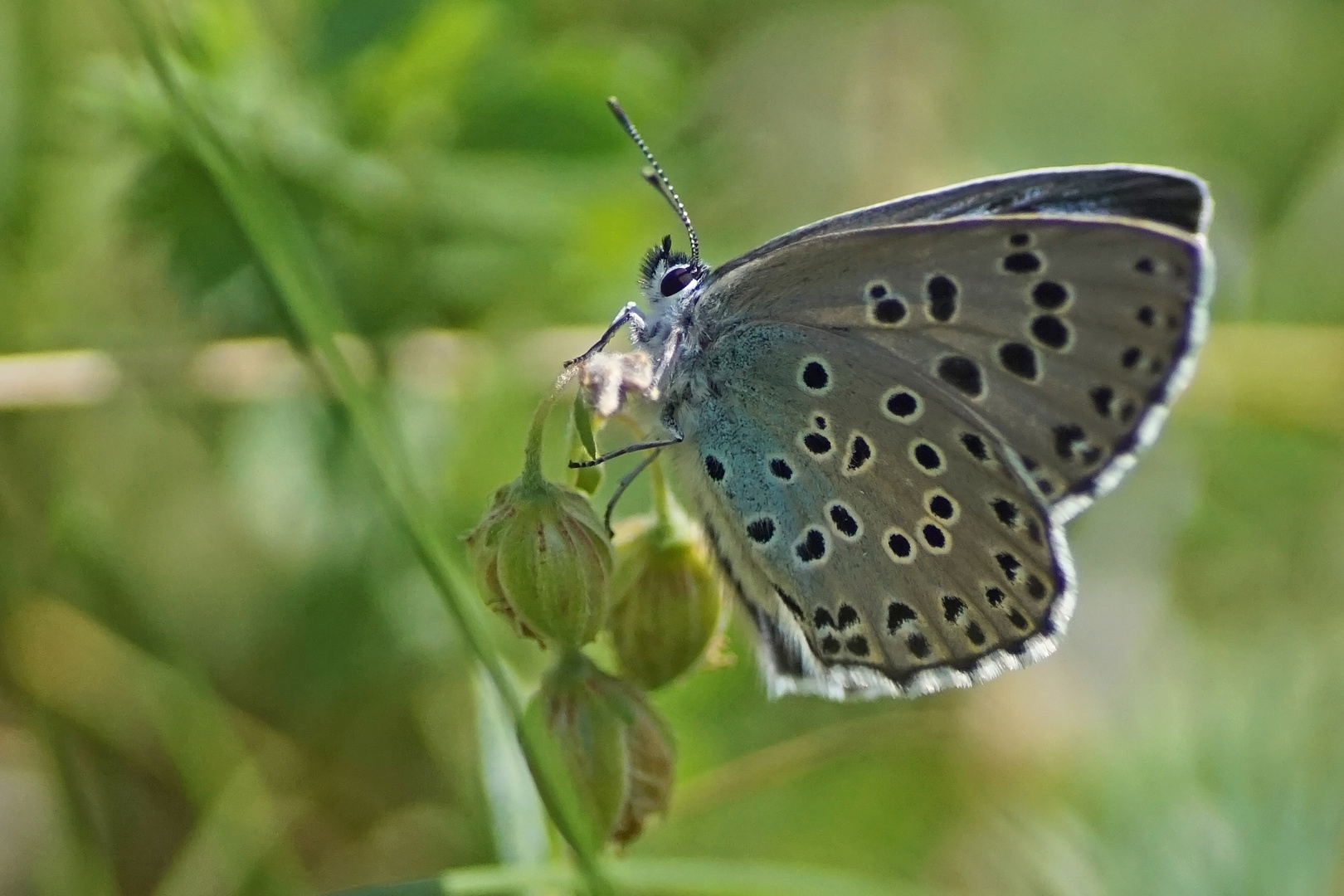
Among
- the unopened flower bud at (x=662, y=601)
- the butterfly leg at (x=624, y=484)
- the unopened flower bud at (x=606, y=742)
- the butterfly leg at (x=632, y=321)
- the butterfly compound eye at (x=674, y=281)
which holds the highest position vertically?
the butterfly compound eye at (x=674, y=281)

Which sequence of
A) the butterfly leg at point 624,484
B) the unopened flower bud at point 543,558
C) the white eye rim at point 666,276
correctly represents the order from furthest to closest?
1. the white eye rim at point 666,276
2. the butterfly leg at point 624,484
3. the unopened flower bud at point 543,558

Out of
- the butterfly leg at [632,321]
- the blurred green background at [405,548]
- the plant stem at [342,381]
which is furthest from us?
the blurred green background at [405,548]

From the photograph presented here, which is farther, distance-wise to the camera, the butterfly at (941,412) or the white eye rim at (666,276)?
the white eye rim at (666,276)

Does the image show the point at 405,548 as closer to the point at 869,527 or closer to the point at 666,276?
the point at 666,276

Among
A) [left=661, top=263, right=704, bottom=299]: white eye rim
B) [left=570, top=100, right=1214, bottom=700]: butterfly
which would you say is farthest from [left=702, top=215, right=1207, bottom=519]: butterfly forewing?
[left=661, top=263, right=704, bottom=299]: white eye rim

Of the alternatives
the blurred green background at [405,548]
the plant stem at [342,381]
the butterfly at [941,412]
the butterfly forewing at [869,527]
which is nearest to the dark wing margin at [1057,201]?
the butterfly at [941,412]

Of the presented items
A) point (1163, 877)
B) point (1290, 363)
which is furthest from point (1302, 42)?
point (1163, 877)

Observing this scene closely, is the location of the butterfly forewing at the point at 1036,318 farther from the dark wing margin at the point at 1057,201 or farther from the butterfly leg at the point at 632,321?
the butterfly leg at the point at 632,321
